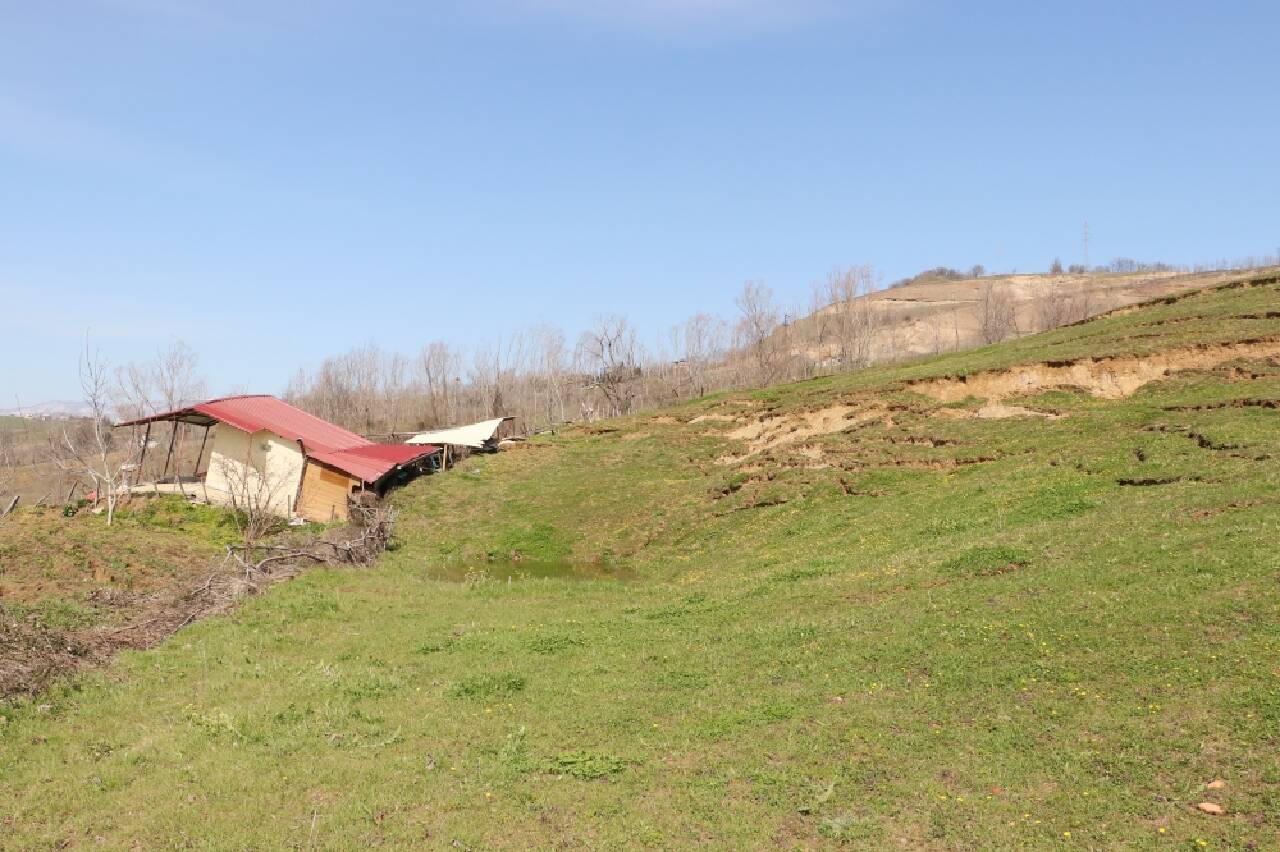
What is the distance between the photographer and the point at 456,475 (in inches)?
1875

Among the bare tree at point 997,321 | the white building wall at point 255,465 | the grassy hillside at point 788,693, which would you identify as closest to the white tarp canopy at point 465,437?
the white building wall at point 255,465

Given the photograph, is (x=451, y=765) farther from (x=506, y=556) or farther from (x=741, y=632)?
(x=506, y=556)

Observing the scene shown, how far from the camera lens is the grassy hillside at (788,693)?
32.2 feet

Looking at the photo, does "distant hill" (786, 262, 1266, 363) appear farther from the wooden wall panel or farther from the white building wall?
the white building wall

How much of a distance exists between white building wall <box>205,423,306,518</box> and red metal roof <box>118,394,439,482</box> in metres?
0.67

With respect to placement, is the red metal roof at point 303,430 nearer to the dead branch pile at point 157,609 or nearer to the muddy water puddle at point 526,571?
the dead branch pile at point 157,609

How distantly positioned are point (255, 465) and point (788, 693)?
34.9m

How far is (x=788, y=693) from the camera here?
13523 mm

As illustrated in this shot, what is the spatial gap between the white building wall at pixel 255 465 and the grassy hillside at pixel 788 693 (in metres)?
14.4

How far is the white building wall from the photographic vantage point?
40.2 m

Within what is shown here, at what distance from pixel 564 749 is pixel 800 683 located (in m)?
4.24

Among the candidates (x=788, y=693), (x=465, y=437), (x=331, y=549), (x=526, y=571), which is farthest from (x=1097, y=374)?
(x=465, y=437)

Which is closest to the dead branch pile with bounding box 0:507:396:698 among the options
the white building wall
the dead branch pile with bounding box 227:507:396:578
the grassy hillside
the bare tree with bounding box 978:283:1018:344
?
the dead branch pile with bounding box 227:507:396:578

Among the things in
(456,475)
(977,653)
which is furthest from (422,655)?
(456,475)
